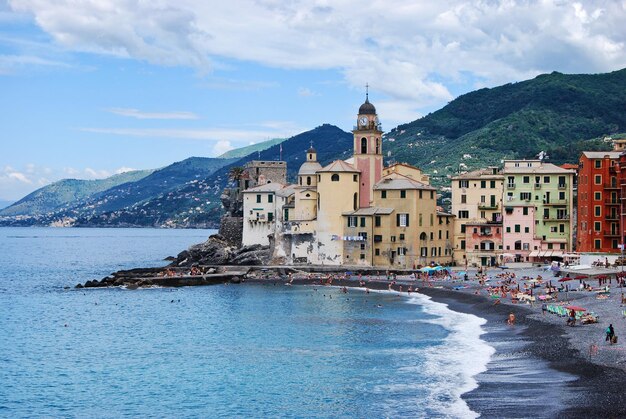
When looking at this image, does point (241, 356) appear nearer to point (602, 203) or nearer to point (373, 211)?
point (373, 211)

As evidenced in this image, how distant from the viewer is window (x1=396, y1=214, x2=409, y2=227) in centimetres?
10762

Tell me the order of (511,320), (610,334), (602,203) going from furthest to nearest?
(602,203) → (511,320) → (610,334)

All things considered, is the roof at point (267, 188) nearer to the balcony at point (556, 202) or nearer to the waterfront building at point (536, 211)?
the waterfront building at point (536, 211)

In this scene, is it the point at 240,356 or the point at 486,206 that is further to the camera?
the point at 486,206

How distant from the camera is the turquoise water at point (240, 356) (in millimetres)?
42969

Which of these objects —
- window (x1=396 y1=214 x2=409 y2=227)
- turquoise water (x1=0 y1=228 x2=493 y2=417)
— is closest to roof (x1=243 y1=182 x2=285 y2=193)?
window (x1=396 y1=214 x2=409 y2=227)

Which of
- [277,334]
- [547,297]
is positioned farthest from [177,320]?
[547,297]

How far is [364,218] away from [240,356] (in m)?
53.6

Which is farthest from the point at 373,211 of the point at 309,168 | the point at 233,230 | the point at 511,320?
the point at 511,320

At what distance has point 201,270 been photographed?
118 m

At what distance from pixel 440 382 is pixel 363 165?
228 ft

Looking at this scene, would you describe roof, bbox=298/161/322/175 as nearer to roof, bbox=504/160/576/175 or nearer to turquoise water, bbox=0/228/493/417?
roof, bbox=504/160/576/175

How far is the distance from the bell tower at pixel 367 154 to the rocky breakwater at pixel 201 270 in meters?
17.7

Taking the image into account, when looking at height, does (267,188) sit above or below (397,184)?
above
